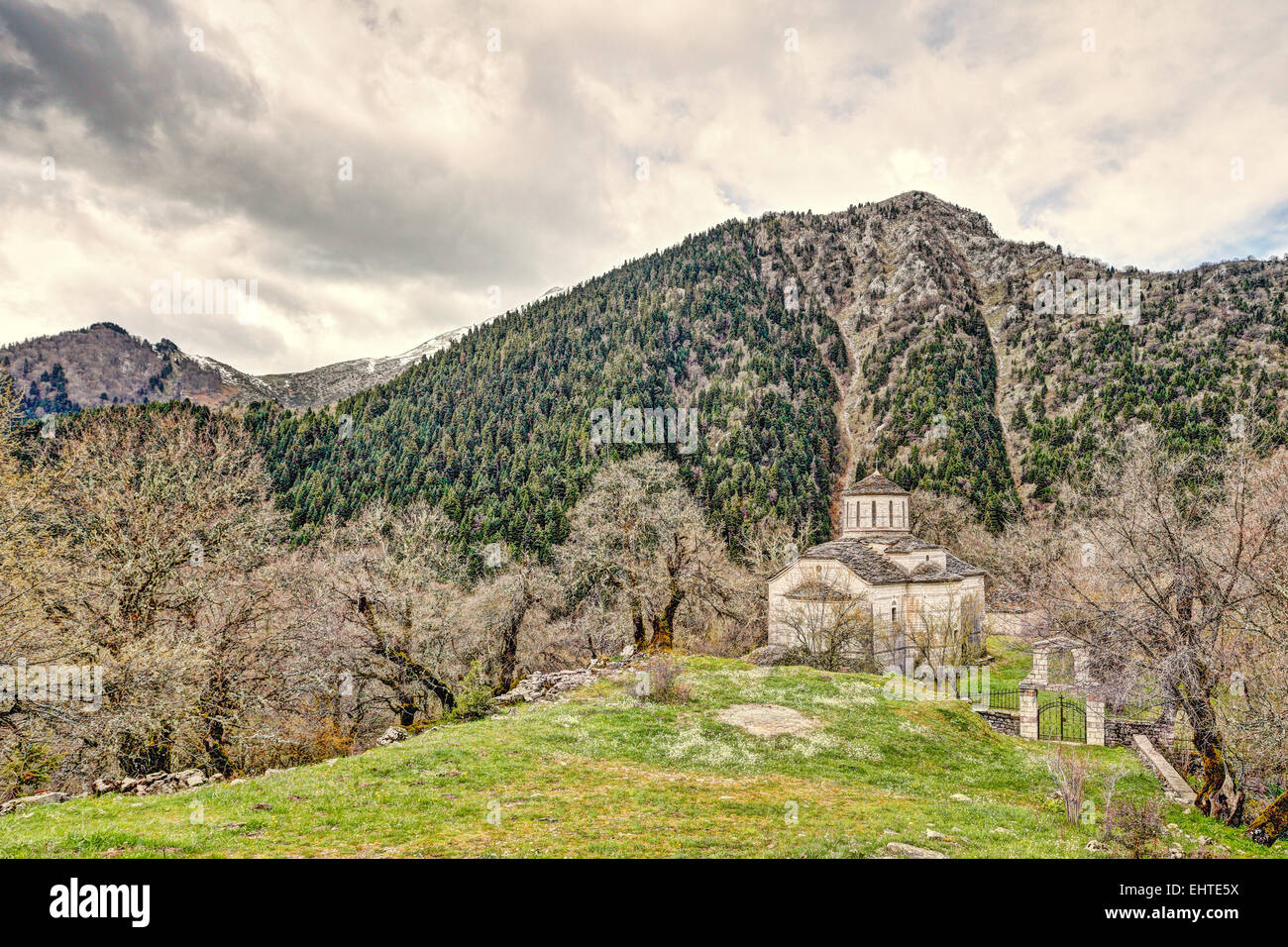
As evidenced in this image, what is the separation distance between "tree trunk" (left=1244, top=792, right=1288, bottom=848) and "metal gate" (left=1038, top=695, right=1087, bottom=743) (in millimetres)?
13320

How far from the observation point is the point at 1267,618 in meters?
15.6

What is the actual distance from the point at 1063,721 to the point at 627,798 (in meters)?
24.4

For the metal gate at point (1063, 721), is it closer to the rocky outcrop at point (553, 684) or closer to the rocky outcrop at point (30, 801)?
the rocky outcrop at point (553, 684)

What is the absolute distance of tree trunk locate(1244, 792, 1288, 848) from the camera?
43.7ft

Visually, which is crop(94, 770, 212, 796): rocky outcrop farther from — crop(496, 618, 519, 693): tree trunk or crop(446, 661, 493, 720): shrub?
crop(496, 618, 519, 693): tree trunk

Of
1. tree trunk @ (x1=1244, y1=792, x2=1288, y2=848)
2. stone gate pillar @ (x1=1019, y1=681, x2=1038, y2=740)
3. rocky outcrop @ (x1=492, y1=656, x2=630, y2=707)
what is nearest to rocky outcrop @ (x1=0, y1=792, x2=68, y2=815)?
rocky outcrop @ (x1=492, y1=656, x2=630, y2=707)

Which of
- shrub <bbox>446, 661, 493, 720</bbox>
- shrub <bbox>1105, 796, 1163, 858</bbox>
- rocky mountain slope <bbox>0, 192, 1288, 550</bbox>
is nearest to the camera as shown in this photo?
shrub <bbox>1105, 796, 1163, 858</bbox>

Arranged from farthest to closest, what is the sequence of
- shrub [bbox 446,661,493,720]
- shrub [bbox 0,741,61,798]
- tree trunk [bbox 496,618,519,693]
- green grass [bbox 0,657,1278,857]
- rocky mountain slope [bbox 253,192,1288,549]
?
rocky mountain slope [bbox 253,192,1288,549] < tree trunk [bbox 496,618,519,693] < shrub [bbox 446,661,493,720] < shrub [bbox 0,741,61,798] < green grass [bbox 0,657,1278,857]

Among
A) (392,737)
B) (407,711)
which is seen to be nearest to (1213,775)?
(392,737)

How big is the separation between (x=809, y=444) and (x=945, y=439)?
2811 cm

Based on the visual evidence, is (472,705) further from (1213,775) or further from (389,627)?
(1213,775)

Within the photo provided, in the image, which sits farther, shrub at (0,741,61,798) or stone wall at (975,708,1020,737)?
stone wall at (975,708,1020,737)

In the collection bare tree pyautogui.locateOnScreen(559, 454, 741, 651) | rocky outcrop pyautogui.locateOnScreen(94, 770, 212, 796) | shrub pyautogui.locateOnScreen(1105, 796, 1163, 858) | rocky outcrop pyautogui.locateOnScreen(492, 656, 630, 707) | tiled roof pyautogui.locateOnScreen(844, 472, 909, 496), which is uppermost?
tiled roof pyautogui.locateOnScreen(844, 472, 909, 496)

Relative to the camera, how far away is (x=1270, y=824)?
1366cm
